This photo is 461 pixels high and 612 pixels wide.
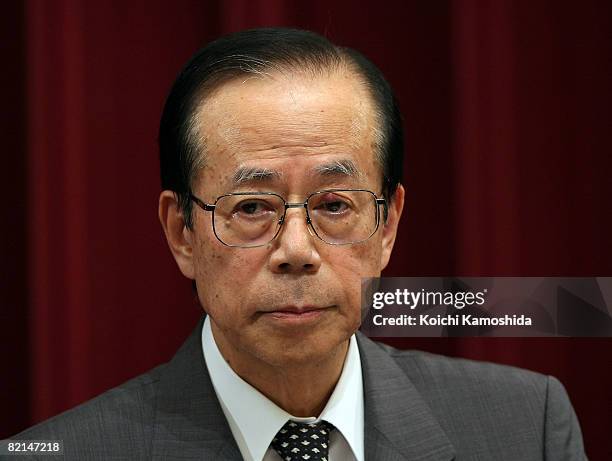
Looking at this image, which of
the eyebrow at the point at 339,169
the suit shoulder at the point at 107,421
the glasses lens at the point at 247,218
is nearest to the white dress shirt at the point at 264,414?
the suit shoulder at the point at 107,421

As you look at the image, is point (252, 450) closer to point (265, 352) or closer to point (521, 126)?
point (265, 352)

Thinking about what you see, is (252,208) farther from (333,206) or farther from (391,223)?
(391,223)

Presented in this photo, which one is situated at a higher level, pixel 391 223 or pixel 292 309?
pixel 391 223

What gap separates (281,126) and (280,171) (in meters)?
0.06

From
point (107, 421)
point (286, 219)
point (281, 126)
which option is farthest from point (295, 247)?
point (107, 421)

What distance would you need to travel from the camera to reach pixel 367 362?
150 cm

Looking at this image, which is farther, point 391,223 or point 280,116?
point 391,223

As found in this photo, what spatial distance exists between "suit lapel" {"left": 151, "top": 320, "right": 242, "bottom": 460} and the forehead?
303 mm

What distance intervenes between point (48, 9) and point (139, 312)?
57cm

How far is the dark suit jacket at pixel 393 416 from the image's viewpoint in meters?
1.36

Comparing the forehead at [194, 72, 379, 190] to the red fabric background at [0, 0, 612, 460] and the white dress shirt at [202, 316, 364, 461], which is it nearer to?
the white dress shirt at [202, 316, 364, 461]

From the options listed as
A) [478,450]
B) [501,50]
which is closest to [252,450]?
[478,450]

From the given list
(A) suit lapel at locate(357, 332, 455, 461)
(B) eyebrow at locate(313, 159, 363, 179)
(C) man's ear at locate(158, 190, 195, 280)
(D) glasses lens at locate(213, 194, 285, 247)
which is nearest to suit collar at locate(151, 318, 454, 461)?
(A) suit lapel at locate(357, 332, 455, 461)

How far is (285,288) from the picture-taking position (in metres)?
1.26
